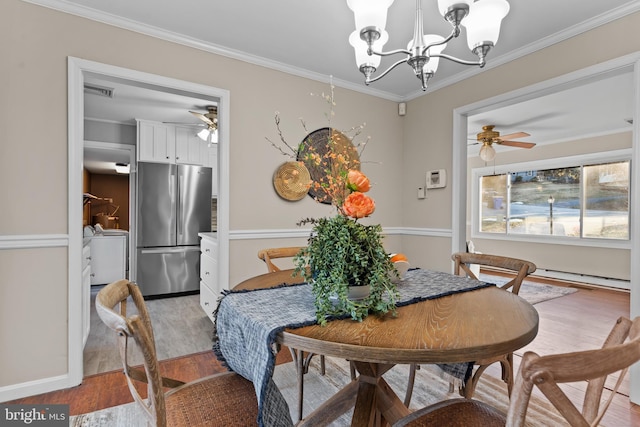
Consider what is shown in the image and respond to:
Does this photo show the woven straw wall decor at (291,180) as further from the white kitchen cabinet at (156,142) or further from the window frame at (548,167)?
the window frame at (548,167)

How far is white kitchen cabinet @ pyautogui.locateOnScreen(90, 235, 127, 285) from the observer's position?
4.67 metres

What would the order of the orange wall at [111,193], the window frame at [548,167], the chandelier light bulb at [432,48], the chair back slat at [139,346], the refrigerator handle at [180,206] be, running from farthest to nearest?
the orange wall at [111,193]
the window frame at [548,167]
the refrigerator handle at [180,206]
the chandelier light bulb at [432,48]
the chair back slat at [139,346]

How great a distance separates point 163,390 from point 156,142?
4270 mm

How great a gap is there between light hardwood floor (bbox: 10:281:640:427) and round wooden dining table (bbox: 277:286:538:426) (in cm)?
136

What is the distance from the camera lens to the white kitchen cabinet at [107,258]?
184 inches

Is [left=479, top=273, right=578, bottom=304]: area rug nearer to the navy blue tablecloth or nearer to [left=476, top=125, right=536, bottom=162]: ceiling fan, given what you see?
[left=476, top=125, right=536, bottom=162]: ceiling fan

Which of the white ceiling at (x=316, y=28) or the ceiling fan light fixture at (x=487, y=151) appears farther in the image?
the ceiling fan light fixture at (x=487, y=151)

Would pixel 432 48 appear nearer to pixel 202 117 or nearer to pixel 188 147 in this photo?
pixel 202 117

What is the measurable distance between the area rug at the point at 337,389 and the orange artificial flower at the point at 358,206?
1.32 metres

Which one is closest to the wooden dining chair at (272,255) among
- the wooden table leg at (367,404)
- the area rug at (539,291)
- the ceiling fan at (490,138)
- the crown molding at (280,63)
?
the wooden table leg at (367,404)

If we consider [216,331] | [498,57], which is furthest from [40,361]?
[498,57]

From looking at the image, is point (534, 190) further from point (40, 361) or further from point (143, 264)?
point (40, 361)

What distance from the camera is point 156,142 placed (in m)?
4.56

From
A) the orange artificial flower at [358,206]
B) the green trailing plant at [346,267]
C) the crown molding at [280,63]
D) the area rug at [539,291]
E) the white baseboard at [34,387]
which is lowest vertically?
the area rug at [539,291]
